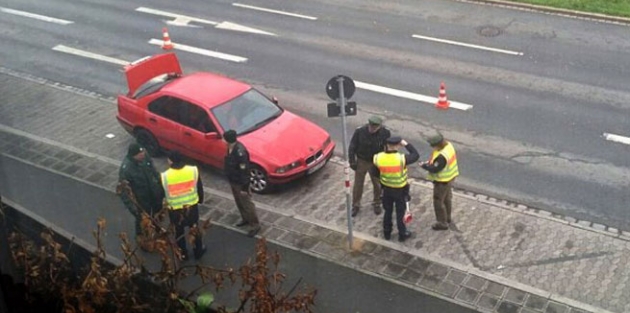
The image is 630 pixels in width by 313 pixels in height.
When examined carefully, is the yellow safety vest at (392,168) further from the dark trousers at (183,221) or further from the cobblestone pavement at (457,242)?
the dark trousers at (183,221)

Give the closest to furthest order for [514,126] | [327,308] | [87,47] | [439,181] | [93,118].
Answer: [327,308], [439,181], [514,126], [93,118], [87,47]

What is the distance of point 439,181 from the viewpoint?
1002 cm

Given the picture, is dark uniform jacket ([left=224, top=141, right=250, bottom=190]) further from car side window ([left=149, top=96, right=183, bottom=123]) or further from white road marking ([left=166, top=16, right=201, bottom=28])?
white road marking ([left=166, top=16, right=201, bottom=28])

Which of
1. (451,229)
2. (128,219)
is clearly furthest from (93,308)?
(451,229)

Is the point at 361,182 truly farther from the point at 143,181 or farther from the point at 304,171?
the point at 143,181

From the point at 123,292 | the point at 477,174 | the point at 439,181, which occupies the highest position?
the point at 123,292

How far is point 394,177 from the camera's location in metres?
9.68

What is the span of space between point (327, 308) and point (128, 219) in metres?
3.32

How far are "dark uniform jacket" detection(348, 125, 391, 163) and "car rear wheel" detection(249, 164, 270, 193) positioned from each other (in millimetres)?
1528

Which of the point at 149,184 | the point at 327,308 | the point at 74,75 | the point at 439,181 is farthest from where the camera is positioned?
the point at 74,75

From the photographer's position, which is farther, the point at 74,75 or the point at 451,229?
the point at 74,75

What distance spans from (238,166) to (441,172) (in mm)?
2670

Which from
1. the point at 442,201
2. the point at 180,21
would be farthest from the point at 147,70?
the point at 180,21

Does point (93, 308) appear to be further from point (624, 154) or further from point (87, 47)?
point (87, 47)
